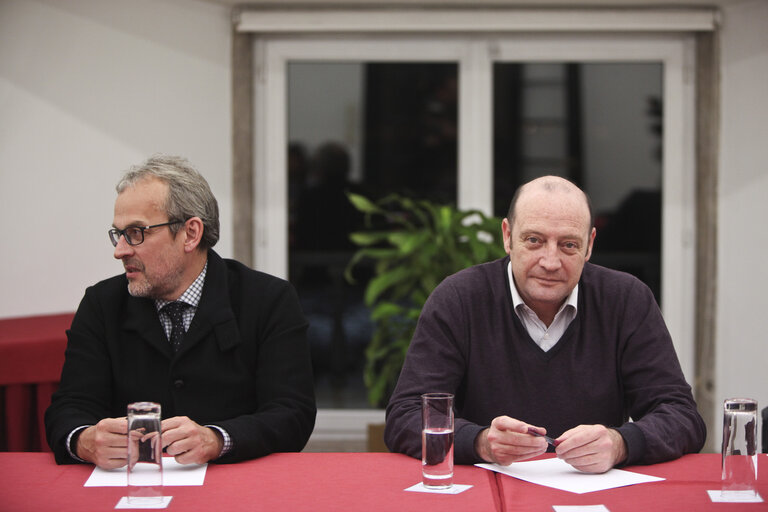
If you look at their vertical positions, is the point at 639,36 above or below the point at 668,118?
above

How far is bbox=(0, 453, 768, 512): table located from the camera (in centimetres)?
145

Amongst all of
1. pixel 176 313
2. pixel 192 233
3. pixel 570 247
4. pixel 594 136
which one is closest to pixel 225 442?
pixel 176 313

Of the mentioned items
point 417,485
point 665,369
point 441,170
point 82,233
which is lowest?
point 417,485

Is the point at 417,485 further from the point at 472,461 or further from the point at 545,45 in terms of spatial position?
the point at 545,45

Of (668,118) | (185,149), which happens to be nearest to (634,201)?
(668,118)

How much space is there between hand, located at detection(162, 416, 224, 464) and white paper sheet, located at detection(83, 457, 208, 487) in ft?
0.06

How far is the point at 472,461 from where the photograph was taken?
1.70 metres

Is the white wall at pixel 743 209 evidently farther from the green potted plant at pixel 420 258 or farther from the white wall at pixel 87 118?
the white wall at pixel 87 118

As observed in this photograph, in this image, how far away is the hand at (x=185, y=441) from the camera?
5.38 feet

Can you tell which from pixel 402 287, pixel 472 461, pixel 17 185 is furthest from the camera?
pixel 17 185

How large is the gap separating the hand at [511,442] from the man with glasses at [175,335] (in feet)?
1.70

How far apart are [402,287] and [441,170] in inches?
35.0

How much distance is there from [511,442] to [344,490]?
32 cm

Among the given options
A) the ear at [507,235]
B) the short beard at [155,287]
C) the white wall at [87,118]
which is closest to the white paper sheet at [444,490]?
the ear at [507,235]
